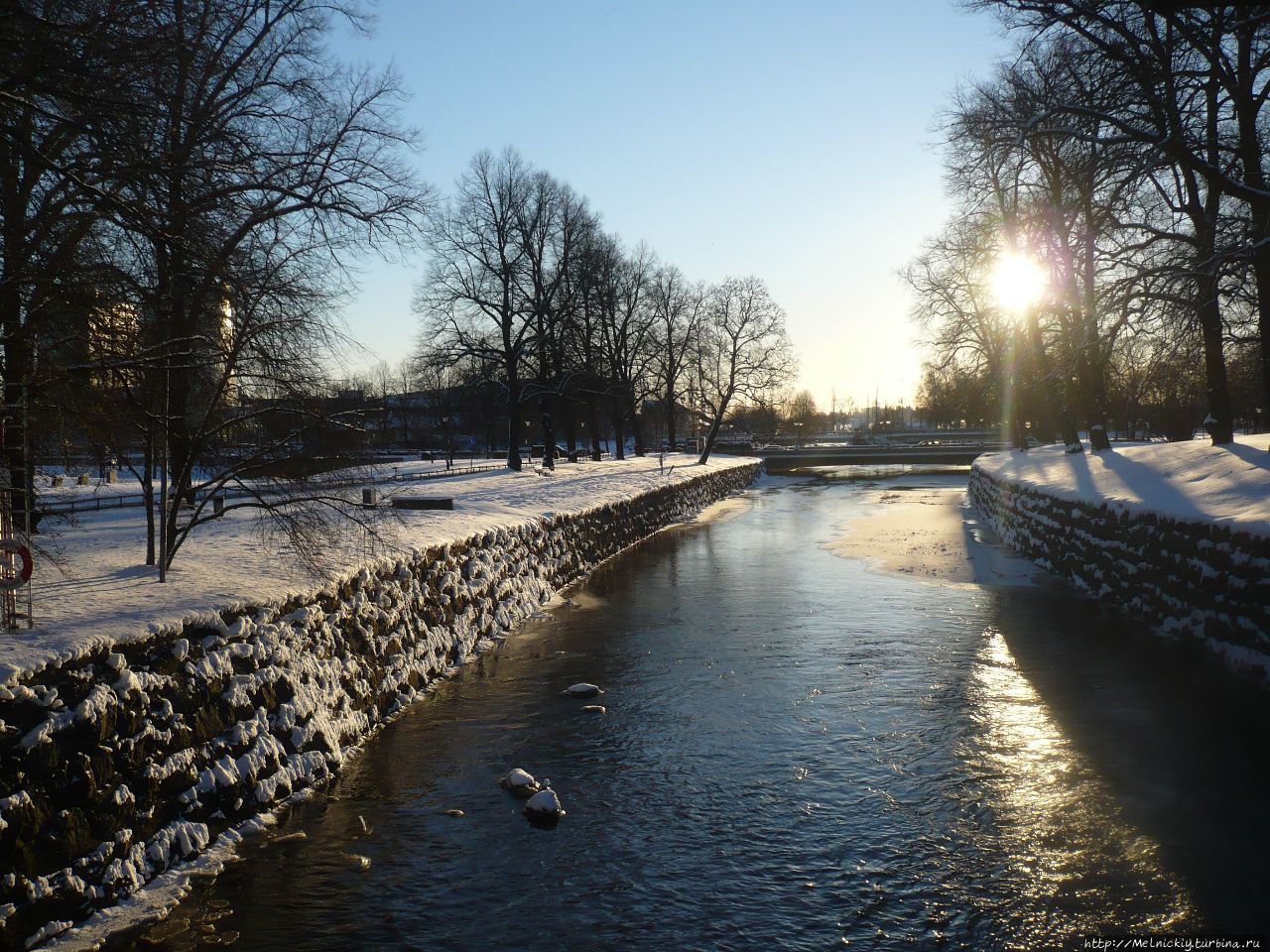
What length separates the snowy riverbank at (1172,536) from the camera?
30.3 feet

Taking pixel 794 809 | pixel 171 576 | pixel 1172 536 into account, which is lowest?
pixel 794 809

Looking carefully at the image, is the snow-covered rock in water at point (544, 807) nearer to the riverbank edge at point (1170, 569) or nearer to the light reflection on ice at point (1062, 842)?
the light reflection on ice at point (1062, 842)

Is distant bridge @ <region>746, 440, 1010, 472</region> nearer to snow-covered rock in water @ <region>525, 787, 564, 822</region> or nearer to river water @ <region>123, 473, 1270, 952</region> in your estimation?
river water @ <region>123, 473, 1270, 952</region>

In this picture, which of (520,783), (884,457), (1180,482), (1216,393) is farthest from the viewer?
(884,457)

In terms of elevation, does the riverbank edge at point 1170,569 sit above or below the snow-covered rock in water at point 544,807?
above

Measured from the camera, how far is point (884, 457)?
6450 cm

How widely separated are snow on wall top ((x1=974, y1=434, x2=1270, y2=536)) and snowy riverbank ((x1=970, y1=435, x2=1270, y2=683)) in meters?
0.02

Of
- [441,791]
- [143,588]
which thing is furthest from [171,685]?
[441,791]

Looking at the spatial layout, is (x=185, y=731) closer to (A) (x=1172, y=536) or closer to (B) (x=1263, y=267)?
(A) (x=1172, y=536)

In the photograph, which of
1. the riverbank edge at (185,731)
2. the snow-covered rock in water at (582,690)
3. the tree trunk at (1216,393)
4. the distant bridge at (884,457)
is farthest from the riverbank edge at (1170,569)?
the distant bridge at (884,457)

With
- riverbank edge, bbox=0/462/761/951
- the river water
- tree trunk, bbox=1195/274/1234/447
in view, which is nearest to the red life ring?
riverbank edge, bbox=0/462/761/951

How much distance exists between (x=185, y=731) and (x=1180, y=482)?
13.0 m

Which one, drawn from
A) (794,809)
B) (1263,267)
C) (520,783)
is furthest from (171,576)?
(1263,267)

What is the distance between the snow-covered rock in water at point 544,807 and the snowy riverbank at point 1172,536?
22.4 ft
